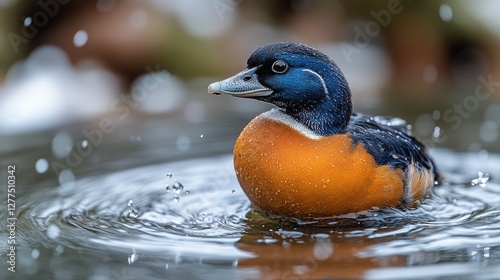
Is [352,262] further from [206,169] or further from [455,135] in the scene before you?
[455,135]

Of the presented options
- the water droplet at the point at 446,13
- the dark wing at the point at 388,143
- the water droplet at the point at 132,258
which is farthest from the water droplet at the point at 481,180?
the water droplet at the point at 446,13

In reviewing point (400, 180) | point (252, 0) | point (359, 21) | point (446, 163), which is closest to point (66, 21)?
point (252, 0)

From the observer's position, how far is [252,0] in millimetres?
10883

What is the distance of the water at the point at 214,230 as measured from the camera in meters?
4.13

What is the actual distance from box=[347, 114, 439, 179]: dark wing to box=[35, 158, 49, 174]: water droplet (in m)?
2.57

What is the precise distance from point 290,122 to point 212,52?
566 cm

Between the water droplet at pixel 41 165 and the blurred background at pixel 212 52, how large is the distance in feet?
5.32

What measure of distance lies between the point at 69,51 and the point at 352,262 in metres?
6.50

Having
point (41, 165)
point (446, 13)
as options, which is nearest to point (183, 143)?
point (41, 165)

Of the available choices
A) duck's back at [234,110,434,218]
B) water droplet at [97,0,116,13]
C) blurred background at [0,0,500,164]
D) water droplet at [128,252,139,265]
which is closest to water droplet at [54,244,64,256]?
water droplet at [128,252,139,265]

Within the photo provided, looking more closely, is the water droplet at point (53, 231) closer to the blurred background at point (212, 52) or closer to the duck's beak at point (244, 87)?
the duck's beak at point (244, 87)

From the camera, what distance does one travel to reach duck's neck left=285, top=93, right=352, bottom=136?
4.87 metres

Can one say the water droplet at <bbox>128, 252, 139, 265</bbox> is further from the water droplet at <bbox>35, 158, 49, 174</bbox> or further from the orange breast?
the water droplet at <bbox>35, 158, 49, 174</bbox>

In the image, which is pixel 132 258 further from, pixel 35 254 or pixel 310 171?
pixel 310 171
